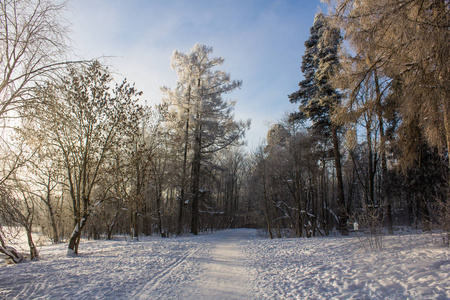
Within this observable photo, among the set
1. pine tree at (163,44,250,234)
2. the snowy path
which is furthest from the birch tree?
pine tree at (163,44,250,234)

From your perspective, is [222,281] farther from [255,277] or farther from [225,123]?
[225,123]

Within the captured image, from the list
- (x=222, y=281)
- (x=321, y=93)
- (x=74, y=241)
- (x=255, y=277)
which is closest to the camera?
(x=222, y=281)

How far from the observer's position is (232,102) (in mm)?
19234

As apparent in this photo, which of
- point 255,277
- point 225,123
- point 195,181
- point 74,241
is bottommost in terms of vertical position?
point 255,277

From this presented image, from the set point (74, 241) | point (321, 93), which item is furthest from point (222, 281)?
point (321, 93)

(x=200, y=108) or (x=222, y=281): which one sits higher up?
(x=200, y=108)

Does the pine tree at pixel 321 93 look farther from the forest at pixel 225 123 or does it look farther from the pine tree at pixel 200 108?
the pine tree at pixel 200 108

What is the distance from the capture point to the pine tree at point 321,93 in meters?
13.6

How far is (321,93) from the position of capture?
14555mm

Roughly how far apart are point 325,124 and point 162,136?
1034cm

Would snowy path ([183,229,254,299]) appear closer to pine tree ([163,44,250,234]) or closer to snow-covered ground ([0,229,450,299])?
snow-covered ground ([0,229,450,299])

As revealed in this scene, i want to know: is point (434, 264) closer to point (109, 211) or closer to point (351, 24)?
point (351, 24)

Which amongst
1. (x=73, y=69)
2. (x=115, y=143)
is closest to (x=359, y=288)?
(x=73, y=69)

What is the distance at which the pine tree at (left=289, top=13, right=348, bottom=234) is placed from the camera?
13575 mm
